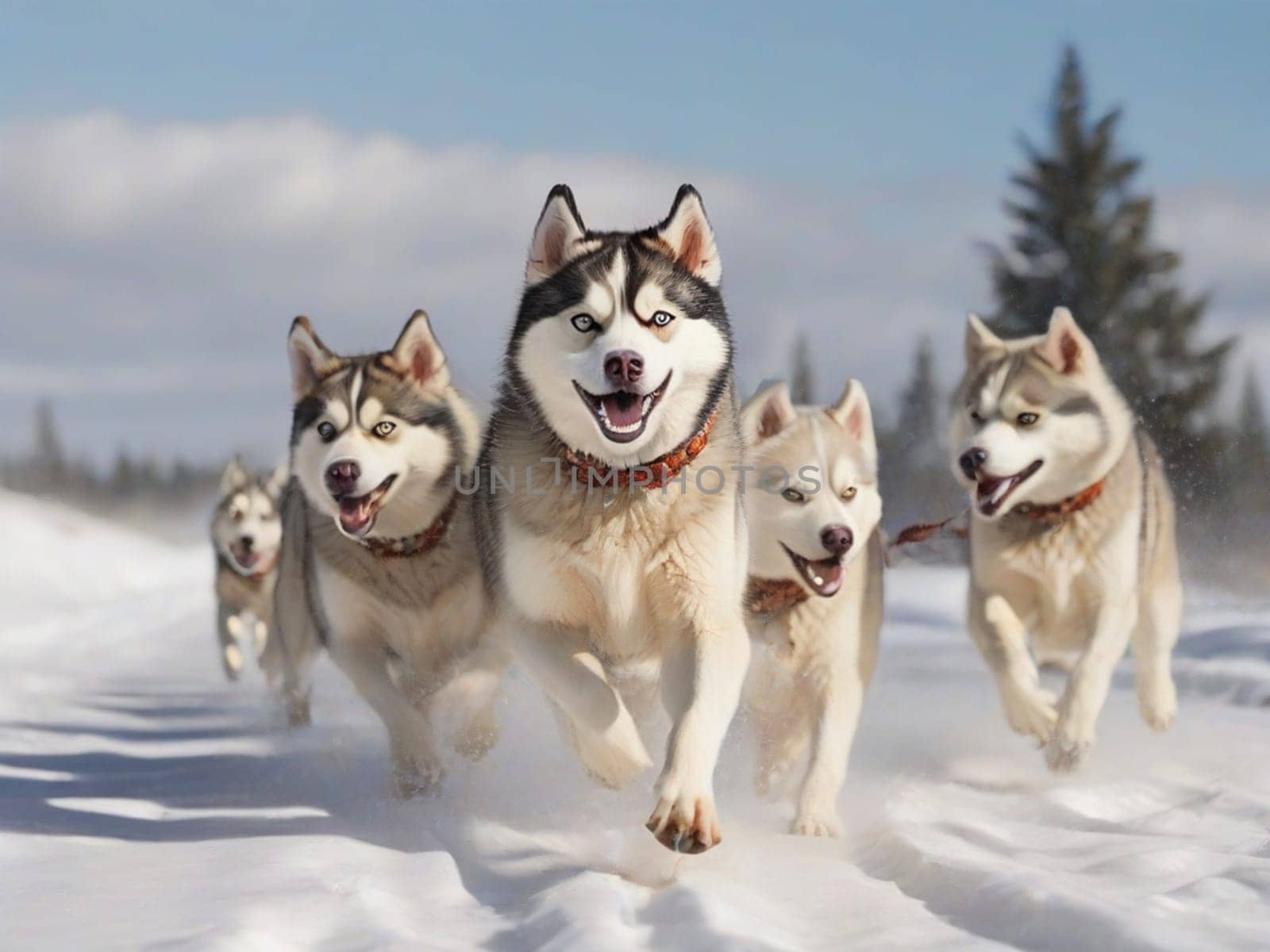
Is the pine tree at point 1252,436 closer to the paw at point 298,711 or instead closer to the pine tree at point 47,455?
the paw at point 298,711

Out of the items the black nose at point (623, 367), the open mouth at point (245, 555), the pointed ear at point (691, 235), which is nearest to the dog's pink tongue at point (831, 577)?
the pointed ear at point (691, 235)

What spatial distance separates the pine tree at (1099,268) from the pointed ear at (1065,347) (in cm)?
845

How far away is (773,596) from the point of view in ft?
15.1

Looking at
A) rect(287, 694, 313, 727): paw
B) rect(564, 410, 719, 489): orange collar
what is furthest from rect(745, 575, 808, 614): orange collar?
rect(287, 694, 313, 727): paw

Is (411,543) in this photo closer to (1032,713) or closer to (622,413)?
(622,413)

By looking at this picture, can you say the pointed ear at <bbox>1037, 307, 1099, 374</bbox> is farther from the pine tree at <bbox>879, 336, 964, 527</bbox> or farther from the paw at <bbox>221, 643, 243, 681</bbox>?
the paw at <bbox>221, 643, 243, 681</bbox>

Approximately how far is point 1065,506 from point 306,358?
9.22 ft

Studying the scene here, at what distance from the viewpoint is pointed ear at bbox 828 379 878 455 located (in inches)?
187

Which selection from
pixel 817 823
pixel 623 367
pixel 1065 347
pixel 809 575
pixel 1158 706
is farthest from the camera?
pixel 1158 706

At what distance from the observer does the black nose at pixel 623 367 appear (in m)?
3.39

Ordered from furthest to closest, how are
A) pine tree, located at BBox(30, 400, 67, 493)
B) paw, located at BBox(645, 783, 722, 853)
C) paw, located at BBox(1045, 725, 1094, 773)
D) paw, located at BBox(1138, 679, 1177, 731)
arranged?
pine tree, located at BBox(30, 400, 67, 493), paw, located at BBox(1138, 679, 1177, 731), paw, located at BBox(1045, 725, 1094, 773), paw, located at BBox(645, 783, 722, 853)

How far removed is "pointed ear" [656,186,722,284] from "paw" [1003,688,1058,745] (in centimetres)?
198

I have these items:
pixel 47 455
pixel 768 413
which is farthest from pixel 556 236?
pixel 47 455

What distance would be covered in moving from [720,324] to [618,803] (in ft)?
4.83
